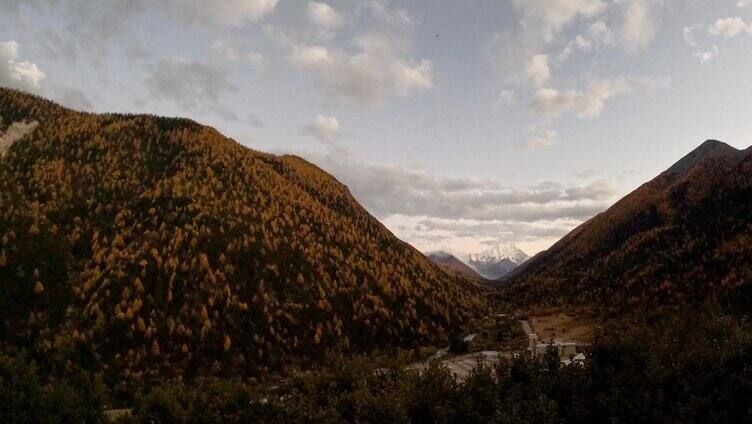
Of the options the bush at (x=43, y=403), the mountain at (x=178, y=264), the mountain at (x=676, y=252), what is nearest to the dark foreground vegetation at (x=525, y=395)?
the bush at (x=43, y=403)

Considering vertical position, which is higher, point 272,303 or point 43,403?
point 272,303

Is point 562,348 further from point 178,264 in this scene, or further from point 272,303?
point 178,264

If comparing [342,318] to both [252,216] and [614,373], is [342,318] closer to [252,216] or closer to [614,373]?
[252,216]

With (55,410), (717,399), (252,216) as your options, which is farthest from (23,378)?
(252,216)

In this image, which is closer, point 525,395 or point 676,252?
point 525,395

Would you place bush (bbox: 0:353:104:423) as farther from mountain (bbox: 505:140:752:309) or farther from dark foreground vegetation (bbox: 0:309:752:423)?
mountain (bbox: 505:140:752:309)

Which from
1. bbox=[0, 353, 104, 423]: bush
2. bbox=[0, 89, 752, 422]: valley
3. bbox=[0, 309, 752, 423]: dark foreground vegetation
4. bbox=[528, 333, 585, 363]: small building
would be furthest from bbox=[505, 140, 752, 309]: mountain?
bbox=[0, 353, 104, 423]: bush

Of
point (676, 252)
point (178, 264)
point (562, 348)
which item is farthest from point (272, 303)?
point (676, 252)
